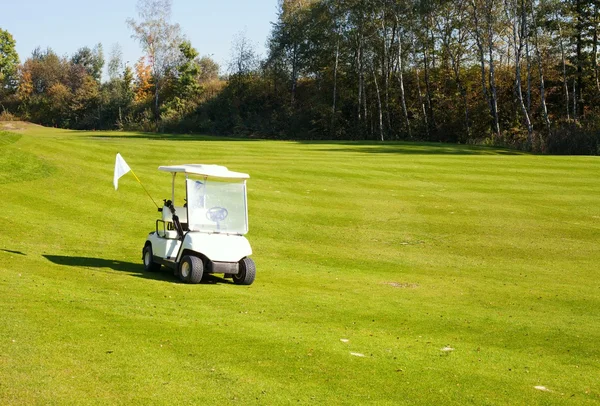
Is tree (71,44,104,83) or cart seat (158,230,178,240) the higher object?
tree (71,44,104,83)

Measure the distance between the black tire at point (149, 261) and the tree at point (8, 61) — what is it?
271ft

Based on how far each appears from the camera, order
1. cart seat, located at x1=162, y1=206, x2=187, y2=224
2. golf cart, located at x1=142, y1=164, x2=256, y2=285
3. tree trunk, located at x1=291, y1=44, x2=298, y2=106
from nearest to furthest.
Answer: golf cart, located at x1=142, y1=164, x2=256, y2=285 < cart seat, located at x1=162, y1=206, x2=187, y2=224 < tree trunk, located at x1=291, y1=44, x2=298, y2=106

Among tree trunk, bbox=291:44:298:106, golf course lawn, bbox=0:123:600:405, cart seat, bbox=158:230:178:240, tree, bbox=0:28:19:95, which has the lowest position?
golf course lawn, bbox=0:123:600:405

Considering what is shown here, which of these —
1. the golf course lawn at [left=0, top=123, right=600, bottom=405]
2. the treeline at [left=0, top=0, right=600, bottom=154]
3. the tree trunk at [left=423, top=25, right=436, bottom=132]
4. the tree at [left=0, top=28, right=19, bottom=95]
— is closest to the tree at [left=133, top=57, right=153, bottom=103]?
the treeline at [left=0, top=0, right=600, bottom=154]

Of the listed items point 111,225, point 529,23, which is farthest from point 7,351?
point 529,23

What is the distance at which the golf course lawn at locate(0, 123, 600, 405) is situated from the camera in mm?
7562

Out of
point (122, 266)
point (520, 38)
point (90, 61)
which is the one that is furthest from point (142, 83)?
point (122, 266)

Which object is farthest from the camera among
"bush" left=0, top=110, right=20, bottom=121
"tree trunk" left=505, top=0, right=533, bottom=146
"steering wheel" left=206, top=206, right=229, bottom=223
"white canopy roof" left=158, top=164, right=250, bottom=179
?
"bush" left=0, top=110, right=20, bottom=121

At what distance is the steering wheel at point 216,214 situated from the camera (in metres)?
14.1

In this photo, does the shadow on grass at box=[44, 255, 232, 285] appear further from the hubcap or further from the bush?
the bush

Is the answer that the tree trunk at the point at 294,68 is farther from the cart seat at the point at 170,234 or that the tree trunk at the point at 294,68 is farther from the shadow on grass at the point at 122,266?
the cart seat at the point at 170,234

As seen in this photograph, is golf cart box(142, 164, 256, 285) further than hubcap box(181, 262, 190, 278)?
Yes

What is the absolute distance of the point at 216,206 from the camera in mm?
14164

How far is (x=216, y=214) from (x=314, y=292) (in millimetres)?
2590
